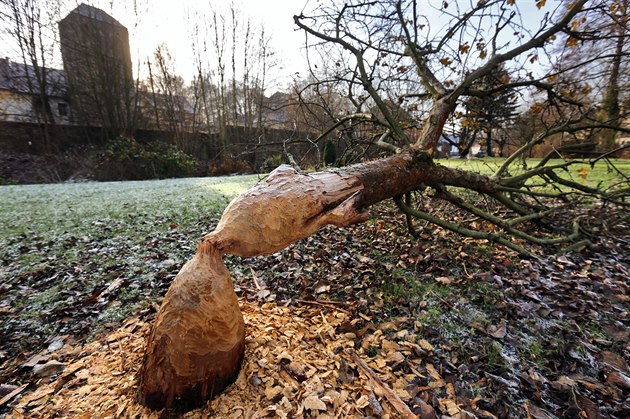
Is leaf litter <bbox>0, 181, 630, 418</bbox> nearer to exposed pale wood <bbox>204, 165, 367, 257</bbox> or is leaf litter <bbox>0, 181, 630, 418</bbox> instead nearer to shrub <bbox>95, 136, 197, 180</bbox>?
exposed pale wood <bbox>204, 165, 367, 257</bbox>

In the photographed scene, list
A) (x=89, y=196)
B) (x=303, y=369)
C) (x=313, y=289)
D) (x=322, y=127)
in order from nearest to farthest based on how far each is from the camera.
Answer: (x=303, y=369) < (x=313, y=289) < (x=322, y=127) < (x=89, y=196)

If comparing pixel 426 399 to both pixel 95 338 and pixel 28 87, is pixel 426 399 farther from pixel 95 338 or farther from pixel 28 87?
pixel 28 87

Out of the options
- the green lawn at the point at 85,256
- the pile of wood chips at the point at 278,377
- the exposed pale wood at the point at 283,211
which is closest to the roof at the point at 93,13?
the green lawn at the point at 85,256

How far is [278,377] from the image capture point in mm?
1614

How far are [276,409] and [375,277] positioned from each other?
5.57 ft

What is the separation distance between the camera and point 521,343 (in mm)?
2008

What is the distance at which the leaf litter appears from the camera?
5.05ft

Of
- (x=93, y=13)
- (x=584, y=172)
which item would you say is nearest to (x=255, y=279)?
(x=584, y=172)

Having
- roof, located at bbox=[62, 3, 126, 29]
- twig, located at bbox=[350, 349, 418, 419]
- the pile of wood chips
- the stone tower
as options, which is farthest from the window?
twig, located at bbox=[350, 349, 418, 419]

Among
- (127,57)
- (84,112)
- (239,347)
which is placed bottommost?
(239,347)

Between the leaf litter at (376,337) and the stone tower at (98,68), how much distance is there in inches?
586

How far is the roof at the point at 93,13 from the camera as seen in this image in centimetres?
1287

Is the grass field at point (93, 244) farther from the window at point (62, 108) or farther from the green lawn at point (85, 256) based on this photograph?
the window at point (62, 108)

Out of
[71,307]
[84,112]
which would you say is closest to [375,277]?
[71,307]
